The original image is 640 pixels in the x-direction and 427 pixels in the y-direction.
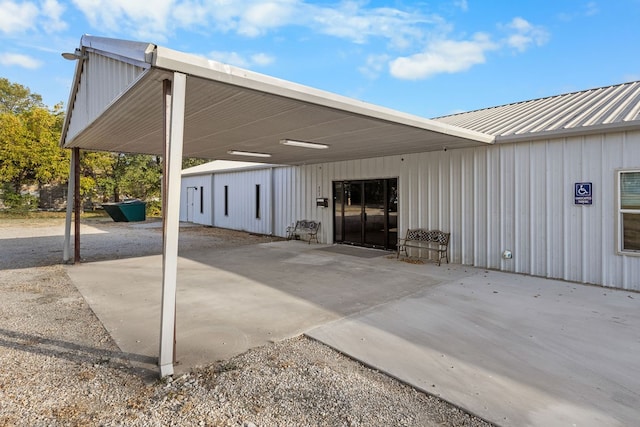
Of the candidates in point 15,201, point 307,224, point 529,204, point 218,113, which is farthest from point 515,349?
point 15,201

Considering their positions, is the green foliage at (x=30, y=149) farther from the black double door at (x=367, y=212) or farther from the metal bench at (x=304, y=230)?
the black double door at (x=367, y=212)

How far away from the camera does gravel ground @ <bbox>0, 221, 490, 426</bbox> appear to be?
7.35ft

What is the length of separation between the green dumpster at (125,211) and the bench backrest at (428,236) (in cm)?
1579

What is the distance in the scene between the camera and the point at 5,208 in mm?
20094

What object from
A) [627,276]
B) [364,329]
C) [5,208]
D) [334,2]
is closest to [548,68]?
[334,2]

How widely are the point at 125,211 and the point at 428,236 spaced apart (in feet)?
53.6

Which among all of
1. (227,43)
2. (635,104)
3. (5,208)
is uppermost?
(227,43)

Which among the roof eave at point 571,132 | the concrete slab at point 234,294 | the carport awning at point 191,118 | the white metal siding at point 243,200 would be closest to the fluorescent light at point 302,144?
the carport awning at point 191,118

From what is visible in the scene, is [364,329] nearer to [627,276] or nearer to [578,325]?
[578,325]

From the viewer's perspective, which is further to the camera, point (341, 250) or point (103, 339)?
point (341, 250)

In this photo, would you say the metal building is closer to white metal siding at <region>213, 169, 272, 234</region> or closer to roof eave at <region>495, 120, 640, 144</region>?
roof eave at <region>495, 120, 640, 144</region>

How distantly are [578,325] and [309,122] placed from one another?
13.5 ft

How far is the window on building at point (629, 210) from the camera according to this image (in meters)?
5.20

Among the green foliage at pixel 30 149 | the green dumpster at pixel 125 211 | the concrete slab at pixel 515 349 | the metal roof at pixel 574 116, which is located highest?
the green foliage at pixel 30 149
